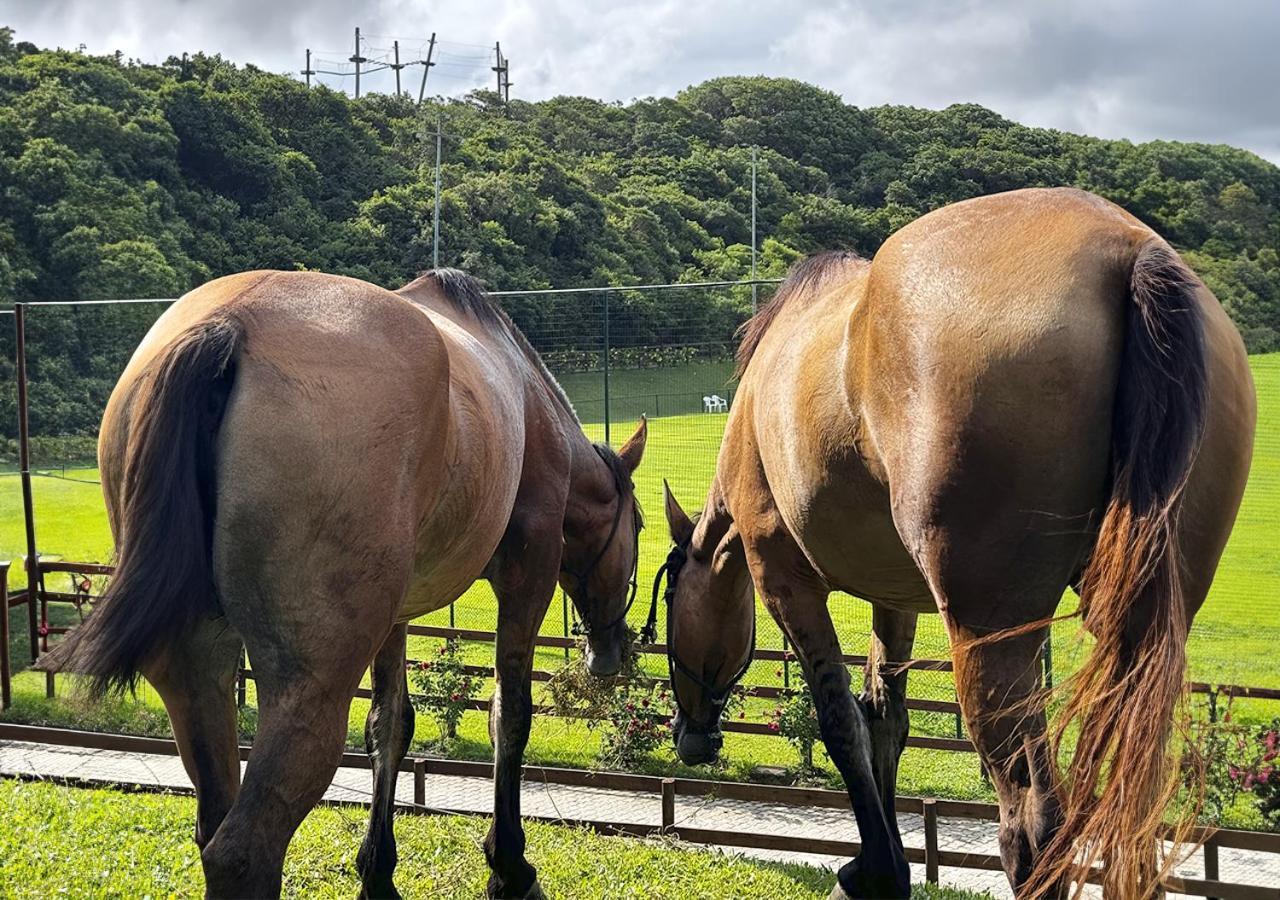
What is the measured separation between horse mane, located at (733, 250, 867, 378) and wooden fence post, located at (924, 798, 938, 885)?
9.17ft

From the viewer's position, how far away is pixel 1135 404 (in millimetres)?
2527

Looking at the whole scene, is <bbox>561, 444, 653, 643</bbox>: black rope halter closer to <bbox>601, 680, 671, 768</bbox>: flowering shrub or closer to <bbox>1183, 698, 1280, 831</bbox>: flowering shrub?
<bbox>601, 680, 671, 768</bbox>: flowering shrub

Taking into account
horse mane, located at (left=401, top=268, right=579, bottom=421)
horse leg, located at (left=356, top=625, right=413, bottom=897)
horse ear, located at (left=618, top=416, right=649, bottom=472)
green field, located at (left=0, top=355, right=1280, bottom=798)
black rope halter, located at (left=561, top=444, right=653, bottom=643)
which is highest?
horse mane, located at (left=401, top=268, right=579, bottom=421)

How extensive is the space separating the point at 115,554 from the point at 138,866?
2829 millimetres

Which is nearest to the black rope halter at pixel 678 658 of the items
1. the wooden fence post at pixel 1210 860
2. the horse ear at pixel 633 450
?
the horse ear at pixel 633 450

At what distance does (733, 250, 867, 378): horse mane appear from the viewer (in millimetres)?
4547

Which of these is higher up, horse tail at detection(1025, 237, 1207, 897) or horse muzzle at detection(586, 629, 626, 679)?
horse tail at detection(1025, 237, 1207, 897)

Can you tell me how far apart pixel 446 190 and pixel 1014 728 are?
112ft

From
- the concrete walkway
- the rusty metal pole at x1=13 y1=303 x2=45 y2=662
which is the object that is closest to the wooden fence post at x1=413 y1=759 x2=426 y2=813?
the concrete walkway

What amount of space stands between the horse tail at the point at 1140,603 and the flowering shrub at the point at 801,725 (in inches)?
261

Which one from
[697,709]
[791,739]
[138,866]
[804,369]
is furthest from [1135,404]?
[791,739]

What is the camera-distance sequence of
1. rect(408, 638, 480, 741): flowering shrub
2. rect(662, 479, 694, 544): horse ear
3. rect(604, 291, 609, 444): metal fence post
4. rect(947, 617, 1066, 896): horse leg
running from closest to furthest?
rect(947, 617, 1066, 896): horse leg → rect(662, 479, 694, 544): horse ear → rect(408, 638, 480, 741): flowering shrub → rect(604, 291, 609, 444): metal fence post

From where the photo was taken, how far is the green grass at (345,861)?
16.6 feet

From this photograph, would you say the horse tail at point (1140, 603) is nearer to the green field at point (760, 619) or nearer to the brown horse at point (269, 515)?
the brown horse at point (269, 515)
